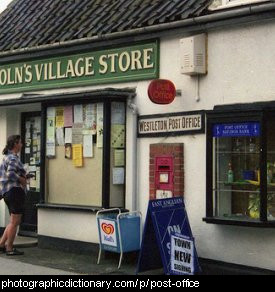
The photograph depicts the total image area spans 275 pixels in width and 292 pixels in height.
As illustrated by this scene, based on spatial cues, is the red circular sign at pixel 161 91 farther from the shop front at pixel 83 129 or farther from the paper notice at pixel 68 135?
the paper notice at pixel 68 135

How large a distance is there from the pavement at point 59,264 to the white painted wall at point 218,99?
0.50m

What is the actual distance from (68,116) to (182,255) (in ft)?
11.3

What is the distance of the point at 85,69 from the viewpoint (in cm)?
1031

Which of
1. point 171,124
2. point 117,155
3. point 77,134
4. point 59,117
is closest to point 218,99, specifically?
point 171,124

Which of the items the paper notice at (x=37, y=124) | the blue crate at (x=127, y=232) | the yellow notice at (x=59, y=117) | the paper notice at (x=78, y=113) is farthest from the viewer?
the paper notice at (x=37, y=124)

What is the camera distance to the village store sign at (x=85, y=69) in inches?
371

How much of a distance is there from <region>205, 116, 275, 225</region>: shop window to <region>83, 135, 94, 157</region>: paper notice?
231cm

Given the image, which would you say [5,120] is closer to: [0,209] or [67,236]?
[0,209]

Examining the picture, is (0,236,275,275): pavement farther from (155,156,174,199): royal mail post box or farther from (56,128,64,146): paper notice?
(56,128,64,146): paper notice

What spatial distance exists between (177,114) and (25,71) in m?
3.69

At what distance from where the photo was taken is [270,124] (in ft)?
26.0

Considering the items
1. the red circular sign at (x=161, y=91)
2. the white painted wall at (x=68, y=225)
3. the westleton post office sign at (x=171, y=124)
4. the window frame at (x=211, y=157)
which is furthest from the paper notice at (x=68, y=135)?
the window frame at (x=211, y=157)
